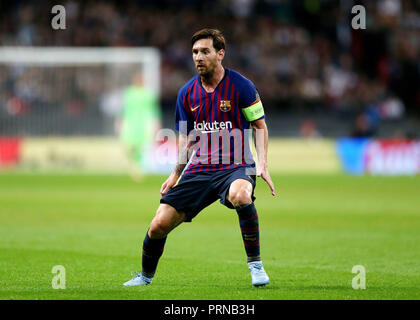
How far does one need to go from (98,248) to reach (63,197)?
6813 mm

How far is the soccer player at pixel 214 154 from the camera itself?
7023mm

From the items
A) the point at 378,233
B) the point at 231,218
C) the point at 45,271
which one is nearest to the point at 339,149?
the point at 231,218

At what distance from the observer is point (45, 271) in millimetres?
7988

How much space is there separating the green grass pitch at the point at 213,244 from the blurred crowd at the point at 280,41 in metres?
8.84

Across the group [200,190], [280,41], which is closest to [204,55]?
[200,190]

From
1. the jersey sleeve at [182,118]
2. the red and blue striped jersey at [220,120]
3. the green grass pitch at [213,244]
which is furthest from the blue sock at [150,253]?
the jersey sleeve at [182,118]

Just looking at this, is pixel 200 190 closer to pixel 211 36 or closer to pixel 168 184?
pixel 168 184

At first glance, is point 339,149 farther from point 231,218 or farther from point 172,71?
point 231,218

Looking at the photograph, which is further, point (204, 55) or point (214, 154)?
point (214, 154)

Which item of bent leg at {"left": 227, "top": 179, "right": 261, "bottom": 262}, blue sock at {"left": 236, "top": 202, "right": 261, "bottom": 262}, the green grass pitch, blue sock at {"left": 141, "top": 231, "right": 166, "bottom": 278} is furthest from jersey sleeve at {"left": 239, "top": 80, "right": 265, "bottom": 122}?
the green grass pitch

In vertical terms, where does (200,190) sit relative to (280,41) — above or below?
below

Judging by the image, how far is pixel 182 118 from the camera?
7332mm

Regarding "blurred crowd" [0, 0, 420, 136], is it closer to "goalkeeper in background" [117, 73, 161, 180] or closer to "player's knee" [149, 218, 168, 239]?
"goalkeeper in background" [117, 73, 161, 180]

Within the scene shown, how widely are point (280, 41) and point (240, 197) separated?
76.2 ft
